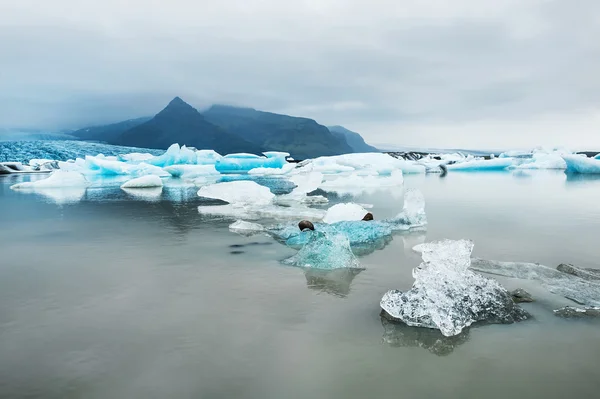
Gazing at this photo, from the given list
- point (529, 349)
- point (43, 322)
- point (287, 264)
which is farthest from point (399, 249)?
point (43, 322)

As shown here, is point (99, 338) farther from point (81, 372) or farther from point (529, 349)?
point (529, 349)

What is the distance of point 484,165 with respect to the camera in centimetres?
2995

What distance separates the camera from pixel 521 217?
7148 mm

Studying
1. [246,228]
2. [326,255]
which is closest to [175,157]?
[246,228]

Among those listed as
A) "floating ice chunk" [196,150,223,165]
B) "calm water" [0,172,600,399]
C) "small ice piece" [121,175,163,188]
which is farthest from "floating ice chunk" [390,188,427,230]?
"floating ice chunk" [196,150,223,165]

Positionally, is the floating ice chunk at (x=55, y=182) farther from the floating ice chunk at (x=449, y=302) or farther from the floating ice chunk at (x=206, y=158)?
the floating ice chunk at (x=449, y=302)

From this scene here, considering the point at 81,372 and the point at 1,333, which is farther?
the point at 1,333

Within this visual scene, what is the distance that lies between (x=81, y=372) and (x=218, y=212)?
5.67 m

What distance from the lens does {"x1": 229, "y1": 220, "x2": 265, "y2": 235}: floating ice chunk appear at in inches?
218

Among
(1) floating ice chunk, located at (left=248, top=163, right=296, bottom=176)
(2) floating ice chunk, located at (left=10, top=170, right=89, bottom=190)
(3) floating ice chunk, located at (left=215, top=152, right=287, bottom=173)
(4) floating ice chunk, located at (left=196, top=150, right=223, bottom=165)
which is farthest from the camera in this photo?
(3) floating ice chunk, located at (left=215, top=152, right=287, bottom=173)

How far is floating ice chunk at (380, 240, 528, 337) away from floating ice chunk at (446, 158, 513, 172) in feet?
95.9

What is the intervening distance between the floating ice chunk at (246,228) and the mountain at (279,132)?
97248mm

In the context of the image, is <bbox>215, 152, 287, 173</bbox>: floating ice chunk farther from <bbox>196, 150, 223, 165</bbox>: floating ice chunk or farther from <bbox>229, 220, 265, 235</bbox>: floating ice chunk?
<bbox>229, 220, 265, 235</bbox>: floating ice chunk

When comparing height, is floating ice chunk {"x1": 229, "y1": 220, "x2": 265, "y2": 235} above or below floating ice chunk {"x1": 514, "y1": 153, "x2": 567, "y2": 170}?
below
